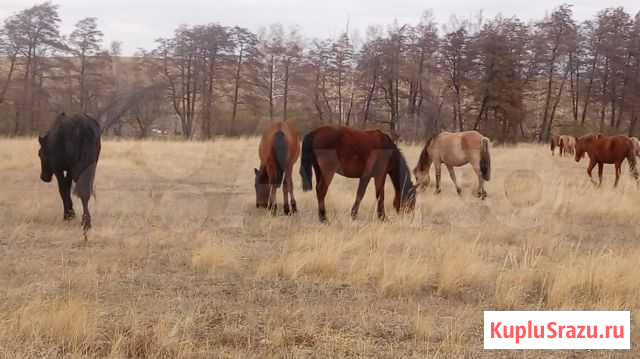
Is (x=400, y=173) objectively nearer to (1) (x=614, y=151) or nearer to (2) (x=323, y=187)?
(2) (x=323, y=187)

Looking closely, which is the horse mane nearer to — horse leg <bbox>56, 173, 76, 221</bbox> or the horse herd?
the horse herd

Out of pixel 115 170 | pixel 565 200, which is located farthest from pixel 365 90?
pixel 565 200

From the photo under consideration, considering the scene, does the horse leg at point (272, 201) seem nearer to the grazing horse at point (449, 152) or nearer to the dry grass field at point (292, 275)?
the dry grass field at point (292, 275)

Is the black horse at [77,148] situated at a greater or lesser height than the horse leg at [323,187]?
greater

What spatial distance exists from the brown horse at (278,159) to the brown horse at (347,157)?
0.63 meters

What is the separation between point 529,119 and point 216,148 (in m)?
32.6

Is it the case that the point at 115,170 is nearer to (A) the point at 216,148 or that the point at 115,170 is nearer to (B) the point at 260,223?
(A) the point at 216,148

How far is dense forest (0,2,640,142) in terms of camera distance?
31.6m

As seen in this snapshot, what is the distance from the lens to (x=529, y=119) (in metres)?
46.7

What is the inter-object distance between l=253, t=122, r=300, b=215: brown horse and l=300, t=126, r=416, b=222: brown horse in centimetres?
63

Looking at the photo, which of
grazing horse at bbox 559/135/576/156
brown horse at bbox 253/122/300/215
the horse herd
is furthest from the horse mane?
grazing horse at bbox 559/135/576/156

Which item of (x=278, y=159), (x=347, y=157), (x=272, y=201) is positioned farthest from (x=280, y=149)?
(x=347, y=157)

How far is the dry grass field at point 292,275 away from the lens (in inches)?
154

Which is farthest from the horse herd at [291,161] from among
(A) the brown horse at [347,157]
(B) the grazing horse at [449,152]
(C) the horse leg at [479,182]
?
(B) the grazing horse at [449,152]
